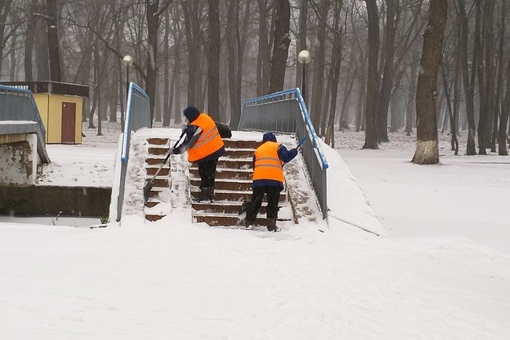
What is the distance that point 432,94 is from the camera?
18125mm

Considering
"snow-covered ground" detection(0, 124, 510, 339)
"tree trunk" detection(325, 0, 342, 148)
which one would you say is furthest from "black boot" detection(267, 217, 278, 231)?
→ "tree trunk" detection(325, 0, 342, 148)

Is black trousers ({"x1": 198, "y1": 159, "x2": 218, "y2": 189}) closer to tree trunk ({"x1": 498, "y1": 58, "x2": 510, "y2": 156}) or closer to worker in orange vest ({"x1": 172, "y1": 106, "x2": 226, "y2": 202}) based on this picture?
worker in orange vest ({"x1": 172, "y1": 106, "x2": 226, "y2": 202})

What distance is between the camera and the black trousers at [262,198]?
8.98m

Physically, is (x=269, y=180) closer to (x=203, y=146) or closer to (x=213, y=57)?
(x=203, y=146)

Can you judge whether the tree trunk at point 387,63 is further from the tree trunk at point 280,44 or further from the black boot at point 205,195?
the black boot at point 205,195

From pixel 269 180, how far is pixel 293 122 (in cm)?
388

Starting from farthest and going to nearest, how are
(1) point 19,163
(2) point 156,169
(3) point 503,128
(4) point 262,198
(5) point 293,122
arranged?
1. (3) point 503,128
2. (1) point 19,163
3. (5) point 293,122
4. (2) point 156,169
5. (4) point 262,198

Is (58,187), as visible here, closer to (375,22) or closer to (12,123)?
(12,123)

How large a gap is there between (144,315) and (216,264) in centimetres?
185

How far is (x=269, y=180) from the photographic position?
8.91 meters

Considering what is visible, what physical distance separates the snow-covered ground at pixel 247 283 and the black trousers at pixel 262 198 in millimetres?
399

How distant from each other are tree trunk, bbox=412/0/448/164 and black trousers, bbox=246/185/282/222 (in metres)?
10.4

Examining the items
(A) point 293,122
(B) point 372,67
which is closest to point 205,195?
(A) point 293,122

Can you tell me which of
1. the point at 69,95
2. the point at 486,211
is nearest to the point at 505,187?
the point at 486,211
